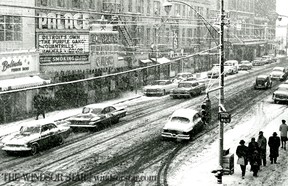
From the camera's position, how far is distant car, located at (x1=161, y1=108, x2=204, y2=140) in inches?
931

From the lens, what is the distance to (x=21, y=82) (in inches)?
1163

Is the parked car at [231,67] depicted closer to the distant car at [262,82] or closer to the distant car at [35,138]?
the distant car at [262,82]

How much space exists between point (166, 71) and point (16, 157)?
35895 mm

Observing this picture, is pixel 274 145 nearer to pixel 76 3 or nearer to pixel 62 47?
pixel 62 47

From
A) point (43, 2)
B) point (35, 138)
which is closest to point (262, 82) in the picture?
point (43, 2)

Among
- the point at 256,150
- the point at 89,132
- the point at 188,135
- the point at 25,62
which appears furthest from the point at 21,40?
the point at 256,150

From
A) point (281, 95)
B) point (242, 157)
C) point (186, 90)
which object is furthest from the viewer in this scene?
point (186, 90)

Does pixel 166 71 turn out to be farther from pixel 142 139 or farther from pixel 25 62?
pixel 142 139

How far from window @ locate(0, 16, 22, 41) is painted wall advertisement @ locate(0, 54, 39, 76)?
1963 millimetres

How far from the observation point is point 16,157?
Answer: 68.0 ft

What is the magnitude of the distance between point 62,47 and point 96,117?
9819mm

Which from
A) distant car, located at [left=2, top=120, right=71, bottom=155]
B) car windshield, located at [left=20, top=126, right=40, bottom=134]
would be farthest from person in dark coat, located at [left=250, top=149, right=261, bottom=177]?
car windshield, located at [left=20, top=126, right=40, bottom=134]

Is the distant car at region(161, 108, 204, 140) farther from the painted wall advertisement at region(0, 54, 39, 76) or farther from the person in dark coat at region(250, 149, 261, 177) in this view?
the painted wall advertisement at region(0, 54, 39, 76)

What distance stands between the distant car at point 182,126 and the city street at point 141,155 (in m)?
0.46
